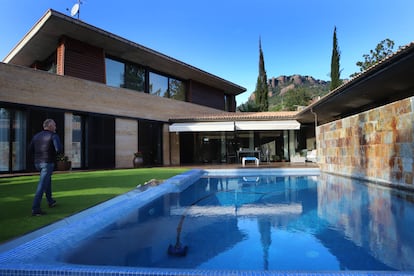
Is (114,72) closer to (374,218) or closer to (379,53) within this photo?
(374,218)

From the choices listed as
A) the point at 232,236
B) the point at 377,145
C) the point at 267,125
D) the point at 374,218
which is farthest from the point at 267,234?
the point at 267,125

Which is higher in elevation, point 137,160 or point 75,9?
point 75,9

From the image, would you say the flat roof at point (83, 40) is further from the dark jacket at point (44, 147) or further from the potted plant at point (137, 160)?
the dark jacket at point (44, 147)

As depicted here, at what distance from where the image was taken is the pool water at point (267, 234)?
Answer: 3.88 metres

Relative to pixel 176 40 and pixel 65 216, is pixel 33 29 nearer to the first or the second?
pixel 176 40

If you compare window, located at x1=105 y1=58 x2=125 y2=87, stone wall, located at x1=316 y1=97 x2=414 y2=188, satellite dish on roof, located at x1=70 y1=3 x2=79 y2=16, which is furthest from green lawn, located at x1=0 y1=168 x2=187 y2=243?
satellite dish on roof, located at x1=70 y1=3 x2=79 y2=16

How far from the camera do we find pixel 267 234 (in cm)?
521

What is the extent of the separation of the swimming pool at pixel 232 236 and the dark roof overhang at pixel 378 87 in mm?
4386

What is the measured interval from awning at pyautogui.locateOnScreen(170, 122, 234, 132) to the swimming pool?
1181 centimetres

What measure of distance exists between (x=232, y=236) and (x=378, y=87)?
1160 cm

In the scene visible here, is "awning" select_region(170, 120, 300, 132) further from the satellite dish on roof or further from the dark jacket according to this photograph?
the dark jacket

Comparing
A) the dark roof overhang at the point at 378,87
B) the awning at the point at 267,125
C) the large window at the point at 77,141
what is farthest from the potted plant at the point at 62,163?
the dark roof overhang at the point at 378,87

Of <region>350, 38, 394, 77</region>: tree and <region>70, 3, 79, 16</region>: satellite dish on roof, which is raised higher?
<region>350, 38, 394, 77</region>: tree

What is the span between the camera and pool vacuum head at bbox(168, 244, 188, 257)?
4163 mm
